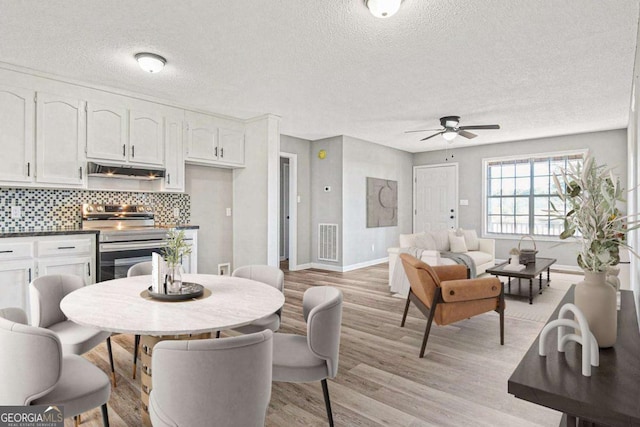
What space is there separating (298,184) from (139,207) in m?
3.02

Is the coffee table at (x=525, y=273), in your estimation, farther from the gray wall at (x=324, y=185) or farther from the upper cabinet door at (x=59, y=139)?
the upper cabinet door at (x=59, y=139)

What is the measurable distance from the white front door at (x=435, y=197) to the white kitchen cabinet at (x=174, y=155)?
5.71 meters

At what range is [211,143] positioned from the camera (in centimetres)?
494

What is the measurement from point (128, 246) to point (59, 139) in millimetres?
1271

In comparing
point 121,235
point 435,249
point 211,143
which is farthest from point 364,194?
point 121,235

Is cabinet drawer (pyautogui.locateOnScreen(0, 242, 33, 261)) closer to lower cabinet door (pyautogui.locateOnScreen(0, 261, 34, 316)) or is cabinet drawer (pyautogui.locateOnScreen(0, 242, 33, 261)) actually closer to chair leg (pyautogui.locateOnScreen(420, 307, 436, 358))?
lower cabinet door (pyautogui.locateOnScreen(0, 261, 34, 316))

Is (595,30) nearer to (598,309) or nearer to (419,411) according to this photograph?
(598,309)

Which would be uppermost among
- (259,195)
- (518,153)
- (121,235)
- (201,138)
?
(518,153)

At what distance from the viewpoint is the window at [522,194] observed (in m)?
6.90

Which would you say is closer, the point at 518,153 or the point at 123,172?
the point at 123,172

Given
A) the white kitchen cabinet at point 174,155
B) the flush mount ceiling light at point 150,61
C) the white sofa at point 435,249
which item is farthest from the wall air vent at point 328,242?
the flush mount ceiling light at point 150,61

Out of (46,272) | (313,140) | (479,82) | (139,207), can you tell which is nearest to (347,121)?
(313,140)

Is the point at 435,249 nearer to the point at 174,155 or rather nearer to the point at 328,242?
the point at 328,242

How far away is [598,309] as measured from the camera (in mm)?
1230
